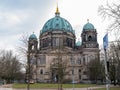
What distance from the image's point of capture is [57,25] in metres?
116

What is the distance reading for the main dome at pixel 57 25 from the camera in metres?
116

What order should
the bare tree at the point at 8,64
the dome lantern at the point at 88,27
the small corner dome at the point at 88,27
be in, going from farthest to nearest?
the small corner dome at the point at 88,27, the dome lantern at the point at 88,27, the bare tree at the point at 8,64

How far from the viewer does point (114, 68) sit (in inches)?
2569

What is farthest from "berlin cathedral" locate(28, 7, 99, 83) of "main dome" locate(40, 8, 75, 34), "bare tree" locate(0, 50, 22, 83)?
"bare tree" locate(0, 50, 22, 83)

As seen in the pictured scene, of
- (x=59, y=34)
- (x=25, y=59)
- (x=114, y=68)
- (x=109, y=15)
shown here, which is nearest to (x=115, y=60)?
(x=114, y=68)

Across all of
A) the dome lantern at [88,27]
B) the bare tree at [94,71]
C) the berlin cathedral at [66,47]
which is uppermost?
the dome lantern at [88,27]

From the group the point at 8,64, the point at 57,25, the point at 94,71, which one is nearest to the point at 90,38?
the point at 57,25

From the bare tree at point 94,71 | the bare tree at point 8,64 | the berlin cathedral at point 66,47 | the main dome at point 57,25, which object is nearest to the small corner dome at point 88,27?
the berlin cathedral at point 66,47

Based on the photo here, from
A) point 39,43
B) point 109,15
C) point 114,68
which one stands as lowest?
point 114,68

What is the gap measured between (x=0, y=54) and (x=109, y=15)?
65611 mm

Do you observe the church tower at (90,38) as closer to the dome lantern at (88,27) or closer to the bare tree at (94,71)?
the dome lantern at (88,27)

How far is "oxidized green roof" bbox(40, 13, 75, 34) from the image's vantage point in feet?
379

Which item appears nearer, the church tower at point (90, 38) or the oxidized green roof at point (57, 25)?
the church tower at point (90, 38)

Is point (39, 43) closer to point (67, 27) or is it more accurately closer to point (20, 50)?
point (67, 27)
